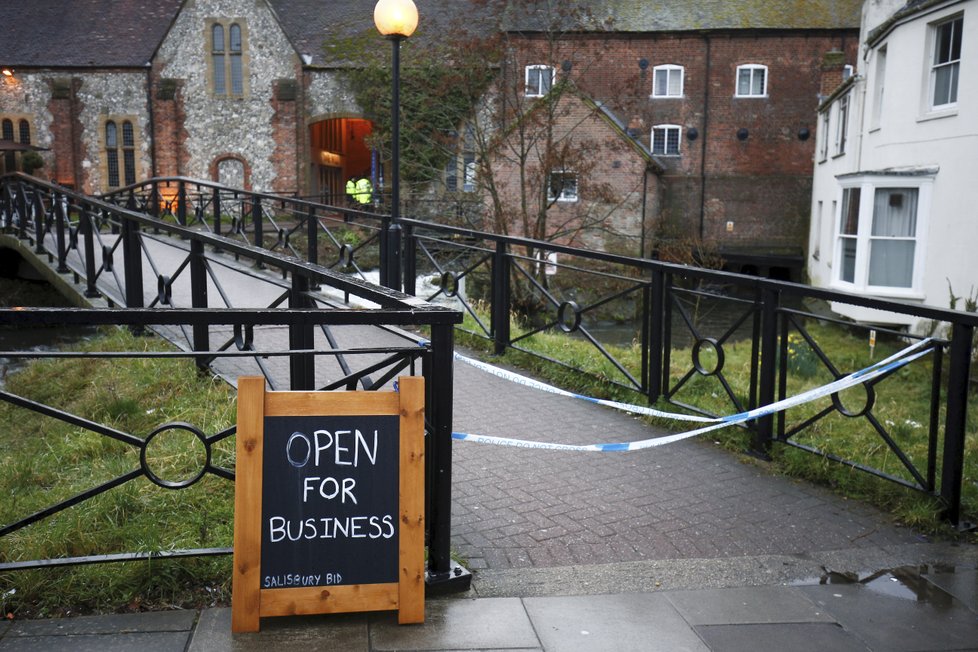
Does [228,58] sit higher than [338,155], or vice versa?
[228,58]

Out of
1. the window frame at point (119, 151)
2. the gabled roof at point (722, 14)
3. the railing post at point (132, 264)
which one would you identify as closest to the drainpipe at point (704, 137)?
the gabled roof at point (722, 14)

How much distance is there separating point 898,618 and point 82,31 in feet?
131

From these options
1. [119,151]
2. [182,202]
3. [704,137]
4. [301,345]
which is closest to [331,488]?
[301,345]

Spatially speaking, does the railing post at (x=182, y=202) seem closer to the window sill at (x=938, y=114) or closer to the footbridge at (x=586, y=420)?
the footbridge at (x=586, y=420)

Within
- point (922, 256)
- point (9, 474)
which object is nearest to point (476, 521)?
point (9, 474)

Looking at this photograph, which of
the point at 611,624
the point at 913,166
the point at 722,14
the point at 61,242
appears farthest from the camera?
the point at 722,14

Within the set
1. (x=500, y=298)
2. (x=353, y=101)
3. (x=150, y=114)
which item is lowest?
(x=500, y=298)

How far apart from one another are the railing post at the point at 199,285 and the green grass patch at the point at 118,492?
0.87ft

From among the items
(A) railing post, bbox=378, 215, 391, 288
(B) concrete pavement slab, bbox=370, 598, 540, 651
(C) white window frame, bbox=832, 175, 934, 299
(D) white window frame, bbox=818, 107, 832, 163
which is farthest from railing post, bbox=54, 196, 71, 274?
(D) white window frame, bbox=818, 107, 832, 163

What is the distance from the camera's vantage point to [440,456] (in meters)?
3.69

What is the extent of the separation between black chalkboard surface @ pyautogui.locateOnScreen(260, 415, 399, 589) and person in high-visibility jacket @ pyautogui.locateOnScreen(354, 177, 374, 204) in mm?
30123

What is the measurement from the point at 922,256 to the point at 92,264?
16526mm

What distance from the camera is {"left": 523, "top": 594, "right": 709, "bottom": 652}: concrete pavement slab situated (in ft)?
10.8

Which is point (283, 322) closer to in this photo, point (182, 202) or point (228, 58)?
point (182, 202)
